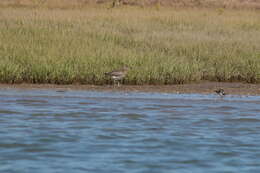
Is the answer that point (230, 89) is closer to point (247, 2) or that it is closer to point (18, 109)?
point (18, 109)

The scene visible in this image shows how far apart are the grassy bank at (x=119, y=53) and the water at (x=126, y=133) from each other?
51.7 inches

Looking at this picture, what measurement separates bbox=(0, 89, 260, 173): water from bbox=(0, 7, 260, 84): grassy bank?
1313 millimetres

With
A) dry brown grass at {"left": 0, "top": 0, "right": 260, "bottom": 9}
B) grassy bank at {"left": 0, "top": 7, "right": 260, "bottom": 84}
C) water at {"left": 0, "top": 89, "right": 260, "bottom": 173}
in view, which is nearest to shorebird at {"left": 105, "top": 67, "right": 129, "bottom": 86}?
grassy bank at {"left": 0, "top": 7, "right": 260, "bottom": 84}

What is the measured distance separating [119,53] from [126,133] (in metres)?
7.01

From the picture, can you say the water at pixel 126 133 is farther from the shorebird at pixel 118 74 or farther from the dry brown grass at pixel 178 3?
the dry brown grass at pixel 178 3

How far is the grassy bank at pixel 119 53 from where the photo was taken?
50.7 feet

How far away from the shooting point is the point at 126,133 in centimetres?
981

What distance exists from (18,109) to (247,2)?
39.9m

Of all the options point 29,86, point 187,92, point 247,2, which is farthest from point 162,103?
point 247,2

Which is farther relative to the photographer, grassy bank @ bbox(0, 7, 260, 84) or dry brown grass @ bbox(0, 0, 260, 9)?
dry brown grass @ bbox(0, 0, 260, 9)

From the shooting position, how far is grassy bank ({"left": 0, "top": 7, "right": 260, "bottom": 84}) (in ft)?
50.7

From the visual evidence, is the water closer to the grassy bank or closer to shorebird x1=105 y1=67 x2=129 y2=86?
shorebird x1=105 y1=67 x2=129 y2=86

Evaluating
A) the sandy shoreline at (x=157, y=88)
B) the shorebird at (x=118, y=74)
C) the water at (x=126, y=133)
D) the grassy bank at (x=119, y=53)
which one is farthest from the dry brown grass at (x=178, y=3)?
the water at (x=126, y=133)

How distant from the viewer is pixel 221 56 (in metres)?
18.1
